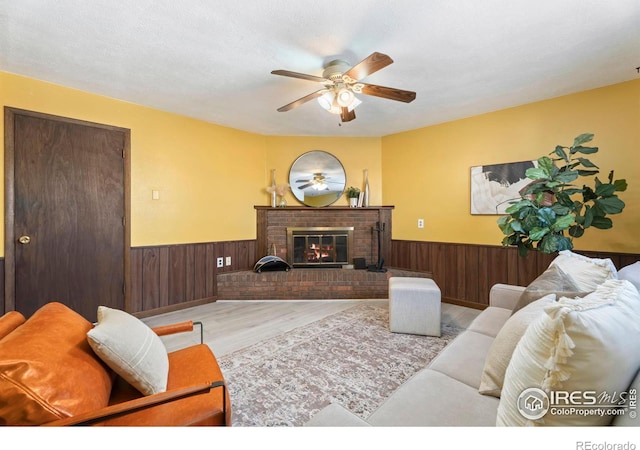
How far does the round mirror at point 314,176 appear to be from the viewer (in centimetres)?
429

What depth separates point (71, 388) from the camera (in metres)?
0.87

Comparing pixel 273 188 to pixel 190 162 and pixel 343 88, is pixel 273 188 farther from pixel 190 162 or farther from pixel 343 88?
pixel 343 88

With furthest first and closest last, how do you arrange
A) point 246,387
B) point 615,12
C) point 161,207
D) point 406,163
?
1. point 406,163
2. point 161,207
3. point 246,387
4. point 615,12

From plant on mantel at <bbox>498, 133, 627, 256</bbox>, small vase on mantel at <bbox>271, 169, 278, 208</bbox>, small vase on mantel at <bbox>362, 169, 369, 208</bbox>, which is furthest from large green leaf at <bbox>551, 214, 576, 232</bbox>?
small vase on mantel at <bbox>271, 169, 278, 208</bbox>

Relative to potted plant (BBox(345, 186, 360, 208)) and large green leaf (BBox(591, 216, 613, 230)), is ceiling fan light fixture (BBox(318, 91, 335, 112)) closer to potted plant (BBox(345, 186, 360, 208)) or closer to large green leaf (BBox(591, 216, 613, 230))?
potted plant (BBox(345, 186, 360, 208))

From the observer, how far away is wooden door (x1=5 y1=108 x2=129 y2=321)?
2.42 m

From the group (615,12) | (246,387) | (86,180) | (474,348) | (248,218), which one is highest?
(615,12)

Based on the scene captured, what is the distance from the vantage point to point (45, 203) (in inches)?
100

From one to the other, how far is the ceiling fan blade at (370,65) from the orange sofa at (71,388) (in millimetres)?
1961

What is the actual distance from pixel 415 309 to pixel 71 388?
2.42 m

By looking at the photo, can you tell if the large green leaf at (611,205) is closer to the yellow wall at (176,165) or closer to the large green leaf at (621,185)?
the large green leaf at (621,185)
